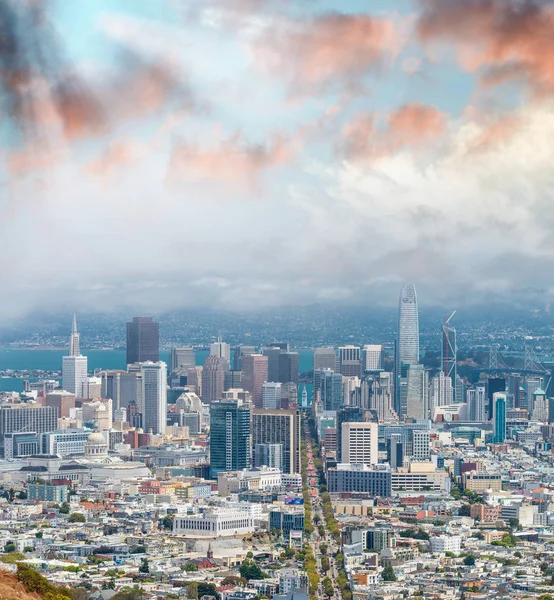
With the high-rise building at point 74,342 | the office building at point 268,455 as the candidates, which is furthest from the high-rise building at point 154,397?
the office building at point 268,455

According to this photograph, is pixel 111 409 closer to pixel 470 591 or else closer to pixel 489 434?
pixel 489 434

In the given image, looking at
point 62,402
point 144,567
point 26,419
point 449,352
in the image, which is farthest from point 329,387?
point 144,567

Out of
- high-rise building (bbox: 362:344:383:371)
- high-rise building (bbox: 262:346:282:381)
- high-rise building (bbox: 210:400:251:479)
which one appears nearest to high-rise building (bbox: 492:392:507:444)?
high-rise building (bbox: 362:344:383:371)

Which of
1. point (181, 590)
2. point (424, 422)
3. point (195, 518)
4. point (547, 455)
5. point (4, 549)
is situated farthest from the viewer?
point (424, 422)

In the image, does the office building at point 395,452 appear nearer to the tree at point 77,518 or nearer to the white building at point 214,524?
the white building at point 214,524

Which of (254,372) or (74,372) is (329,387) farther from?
(74,372)

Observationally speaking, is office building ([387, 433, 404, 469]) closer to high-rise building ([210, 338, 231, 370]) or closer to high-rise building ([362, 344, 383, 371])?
high-rise building ([362, 344, 383, 371])

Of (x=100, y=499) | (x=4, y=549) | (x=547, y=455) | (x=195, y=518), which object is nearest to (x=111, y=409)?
(x=547, y=455)
